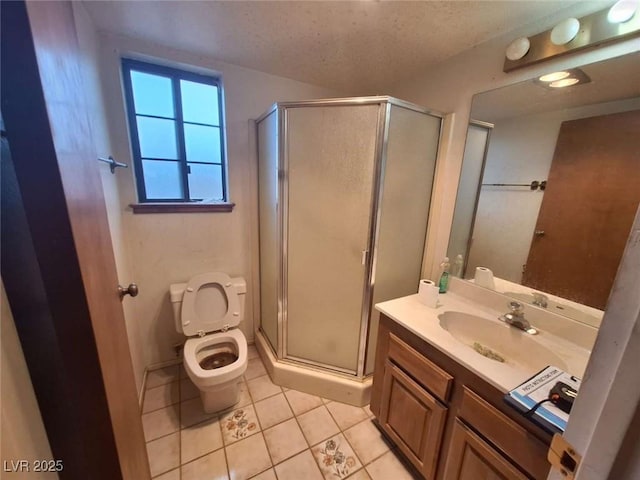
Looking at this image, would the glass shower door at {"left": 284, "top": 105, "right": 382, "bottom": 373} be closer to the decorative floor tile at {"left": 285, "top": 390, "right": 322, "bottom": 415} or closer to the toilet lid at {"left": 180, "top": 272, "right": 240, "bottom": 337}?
the decorative floor tile at {"left": 285, "top": 390, "right": 322, "bottom": 415}

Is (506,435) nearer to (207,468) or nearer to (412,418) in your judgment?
(412,418)

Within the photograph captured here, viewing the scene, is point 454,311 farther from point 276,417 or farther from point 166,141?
point 166,141

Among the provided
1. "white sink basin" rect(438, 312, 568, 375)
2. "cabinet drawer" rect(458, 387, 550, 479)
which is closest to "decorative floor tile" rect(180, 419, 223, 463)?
"cabinet drawer" rect(458, 387, 550, 479)

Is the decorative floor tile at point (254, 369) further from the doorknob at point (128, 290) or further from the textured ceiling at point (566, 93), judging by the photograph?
the textured ceiling at point (566, 93)

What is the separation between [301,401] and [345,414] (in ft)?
1.01

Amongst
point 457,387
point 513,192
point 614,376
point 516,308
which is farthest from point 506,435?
point 513,192

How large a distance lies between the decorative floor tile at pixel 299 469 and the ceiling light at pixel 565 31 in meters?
2.30

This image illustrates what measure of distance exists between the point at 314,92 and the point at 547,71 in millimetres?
1435

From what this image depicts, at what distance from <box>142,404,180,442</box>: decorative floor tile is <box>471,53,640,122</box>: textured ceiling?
8.35 ft

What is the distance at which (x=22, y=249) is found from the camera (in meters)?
0.46

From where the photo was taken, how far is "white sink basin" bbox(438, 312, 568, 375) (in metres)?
1.07

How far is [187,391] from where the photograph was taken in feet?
5.70

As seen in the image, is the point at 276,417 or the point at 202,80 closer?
the point at 276,417

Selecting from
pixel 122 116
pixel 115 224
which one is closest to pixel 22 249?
pixel 115 224
